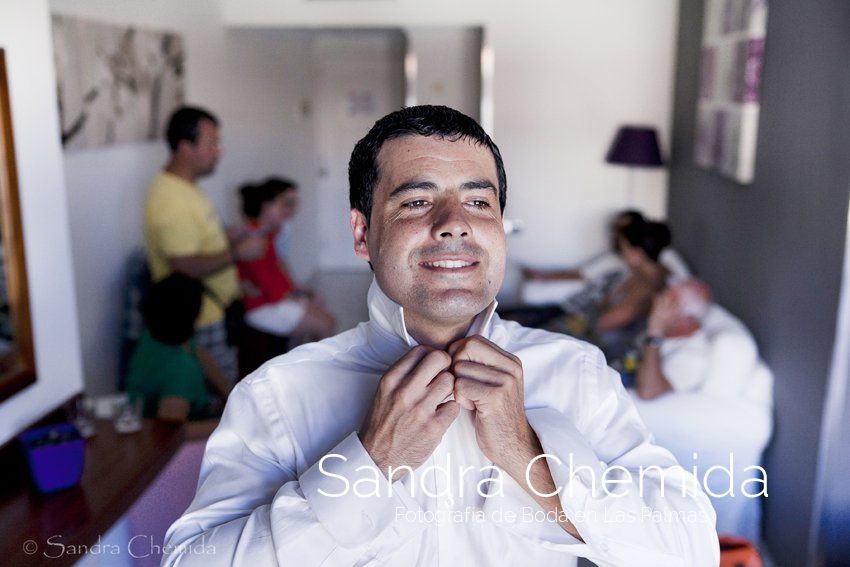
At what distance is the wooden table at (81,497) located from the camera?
5.10 feet

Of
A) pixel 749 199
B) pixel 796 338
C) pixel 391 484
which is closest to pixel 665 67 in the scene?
pixel 749 199

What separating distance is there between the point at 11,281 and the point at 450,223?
137 cm

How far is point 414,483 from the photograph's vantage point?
1.12 m

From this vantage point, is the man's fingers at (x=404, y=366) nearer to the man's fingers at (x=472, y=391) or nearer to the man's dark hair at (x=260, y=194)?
the man's fingers at (x=472, y=391)

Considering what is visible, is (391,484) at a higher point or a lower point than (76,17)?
lower

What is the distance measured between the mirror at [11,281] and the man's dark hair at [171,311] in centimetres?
77

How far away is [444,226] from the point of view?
40.8 inches

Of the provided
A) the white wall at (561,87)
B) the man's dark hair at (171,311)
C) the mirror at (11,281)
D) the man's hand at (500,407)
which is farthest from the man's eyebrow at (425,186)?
the white wall at (561,87)

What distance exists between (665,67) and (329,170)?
147 inches

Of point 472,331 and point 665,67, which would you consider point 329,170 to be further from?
point 472,331

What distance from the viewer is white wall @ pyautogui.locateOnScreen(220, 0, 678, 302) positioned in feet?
17.0

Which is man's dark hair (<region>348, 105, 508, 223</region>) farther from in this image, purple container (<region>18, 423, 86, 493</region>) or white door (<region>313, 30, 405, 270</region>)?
white door (<region>313, 30, 405, 270</region>)

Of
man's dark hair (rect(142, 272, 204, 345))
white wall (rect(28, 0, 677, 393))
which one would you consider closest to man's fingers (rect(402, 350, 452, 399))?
man's dark hair (rect(142, 272, 204, 345))

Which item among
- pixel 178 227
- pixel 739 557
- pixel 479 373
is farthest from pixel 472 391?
pixel 178 227
